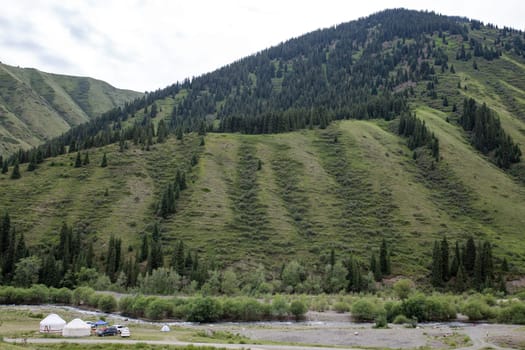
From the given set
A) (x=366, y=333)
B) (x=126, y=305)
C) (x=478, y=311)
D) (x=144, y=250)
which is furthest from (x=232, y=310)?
(x=144, y=250)

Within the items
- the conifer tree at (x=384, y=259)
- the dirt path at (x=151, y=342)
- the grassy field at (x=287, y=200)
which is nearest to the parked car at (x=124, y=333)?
the dirt path at (x=151, y=342)

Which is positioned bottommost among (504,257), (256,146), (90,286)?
(90,286)

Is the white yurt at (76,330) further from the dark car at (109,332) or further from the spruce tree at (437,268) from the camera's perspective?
the spruce tree at (437,268)

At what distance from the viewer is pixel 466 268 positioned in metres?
117

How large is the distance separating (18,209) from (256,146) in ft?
299

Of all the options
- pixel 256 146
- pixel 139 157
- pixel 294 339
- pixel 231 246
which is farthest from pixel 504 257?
pixel 139 157

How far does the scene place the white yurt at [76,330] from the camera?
5978 centimetres

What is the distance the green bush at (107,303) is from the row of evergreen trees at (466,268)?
244 ft

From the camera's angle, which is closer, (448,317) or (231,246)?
(448,317)

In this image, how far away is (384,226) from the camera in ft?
460

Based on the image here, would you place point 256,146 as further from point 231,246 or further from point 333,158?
point 231,246

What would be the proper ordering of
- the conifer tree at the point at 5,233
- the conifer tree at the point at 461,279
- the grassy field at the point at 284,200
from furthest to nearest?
1. the grassy field at the point at 284,200
2. the conifer tree at the point at 5,233
3. the conifer tree at the point at 461,279

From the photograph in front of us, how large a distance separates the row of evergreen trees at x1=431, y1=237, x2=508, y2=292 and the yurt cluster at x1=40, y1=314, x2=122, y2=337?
83.4 meters

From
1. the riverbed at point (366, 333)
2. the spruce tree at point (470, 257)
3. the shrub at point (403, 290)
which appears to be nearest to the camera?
the riverbed at point (366, 333)
